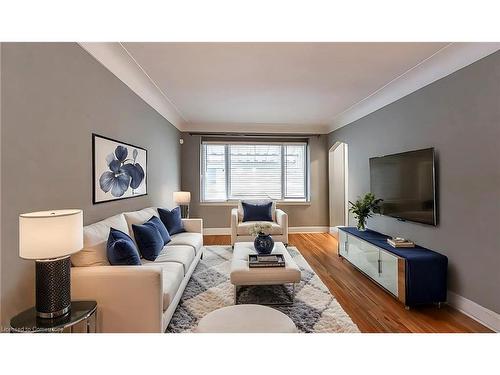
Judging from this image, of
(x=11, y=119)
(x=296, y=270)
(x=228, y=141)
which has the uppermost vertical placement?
(x=228, y=141)

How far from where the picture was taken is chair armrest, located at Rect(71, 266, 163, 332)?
1663mm

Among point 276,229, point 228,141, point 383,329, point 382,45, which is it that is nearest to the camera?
point 383,329

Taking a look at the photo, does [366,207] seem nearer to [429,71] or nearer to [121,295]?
[429,71]

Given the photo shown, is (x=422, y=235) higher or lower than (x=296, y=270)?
higher

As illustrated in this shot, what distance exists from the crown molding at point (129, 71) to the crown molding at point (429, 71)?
10.3ft

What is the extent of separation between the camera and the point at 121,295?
1.68m

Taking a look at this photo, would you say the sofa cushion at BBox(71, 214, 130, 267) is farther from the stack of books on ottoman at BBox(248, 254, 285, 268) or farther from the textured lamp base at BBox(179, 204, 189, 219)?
the textured lamp base at BBox(179, 204, 189, 219)

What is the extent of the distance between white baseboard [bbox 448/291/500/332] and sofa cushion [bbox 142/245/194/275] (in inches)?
107

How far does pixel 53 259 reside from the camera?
137cm

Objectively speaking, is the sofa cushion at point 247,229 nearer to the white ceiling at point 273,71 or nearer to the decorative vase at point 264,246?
the decorative vase at point 264,246

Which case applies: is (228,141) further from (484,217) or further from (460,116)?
(484,217)

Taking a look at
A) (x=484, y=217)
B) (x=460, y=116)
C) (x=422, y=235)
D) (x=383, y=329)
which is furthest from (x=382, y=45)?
(x=383, y=329)

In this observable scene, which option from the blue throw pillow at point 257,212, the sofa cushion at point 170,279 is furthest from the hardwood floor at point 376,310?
the sofa cushion at point 170,279
